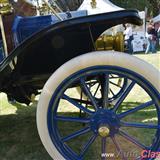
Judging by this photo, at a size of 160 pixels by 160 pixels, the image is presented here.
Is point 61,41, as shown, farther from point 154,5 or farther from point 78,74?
point 154,5

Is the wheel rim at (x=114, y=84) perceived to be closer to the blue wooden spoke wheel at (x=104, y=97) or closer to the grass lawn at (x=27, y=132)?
the grass lawn at (x=27, y=132)

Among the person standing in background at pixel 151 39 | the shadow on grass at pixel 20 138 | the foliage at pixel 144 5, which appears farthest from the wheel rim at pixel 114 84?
the foliage at pixel 144 5

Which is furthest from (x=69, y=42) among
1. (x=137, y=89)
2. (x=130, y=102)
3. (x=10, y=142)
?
(x=137, y=89)

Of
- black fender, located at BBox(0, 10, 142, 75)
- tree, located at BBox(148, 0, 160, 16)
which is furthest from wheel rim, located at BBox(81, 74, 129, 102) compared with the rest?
tree, located at BBox(148, 0, 160, 16)

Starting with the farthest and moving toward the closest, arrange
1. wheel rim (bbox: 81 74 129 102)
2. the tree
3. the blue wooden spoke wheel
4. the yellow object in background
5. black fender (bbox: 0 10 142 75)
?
the tree
wheel rim (bbox: 81 74 129 102)
the yellow object in background
black fender (bbox: 0 10 142 75)
the blue wooden spoke wheel

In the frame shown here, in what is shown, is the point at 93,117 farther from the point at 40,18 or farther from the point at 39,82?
the point at 40,18

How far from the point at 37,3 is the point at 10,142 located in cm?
152

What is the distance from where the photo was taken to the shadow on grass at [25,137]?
3.14m

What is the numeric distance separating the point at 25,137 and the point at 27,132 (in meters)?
0.16

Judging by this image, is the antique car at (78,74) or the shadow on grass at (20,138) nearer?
the antique car at (78,74)

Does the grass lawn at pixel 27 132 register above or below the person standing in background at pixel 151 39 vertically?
above

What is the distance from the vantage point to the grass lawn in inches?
124

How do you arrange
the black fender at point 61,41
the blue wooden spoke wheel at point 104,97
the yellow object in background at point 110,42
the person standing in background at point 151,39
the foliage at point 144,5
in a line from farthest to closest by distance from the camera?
the foliage at point 144,5 → the person standing in background at point 151,39 → the yellow object in background at point 110,42 → the black fender at point 61,41 → the blue wooden spoke wheel at point 104,97

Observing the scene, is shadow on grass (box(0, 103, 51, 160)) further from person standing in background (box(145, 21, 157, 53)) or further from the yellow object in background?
person standing in background (box(145, 21, 157, 53))
